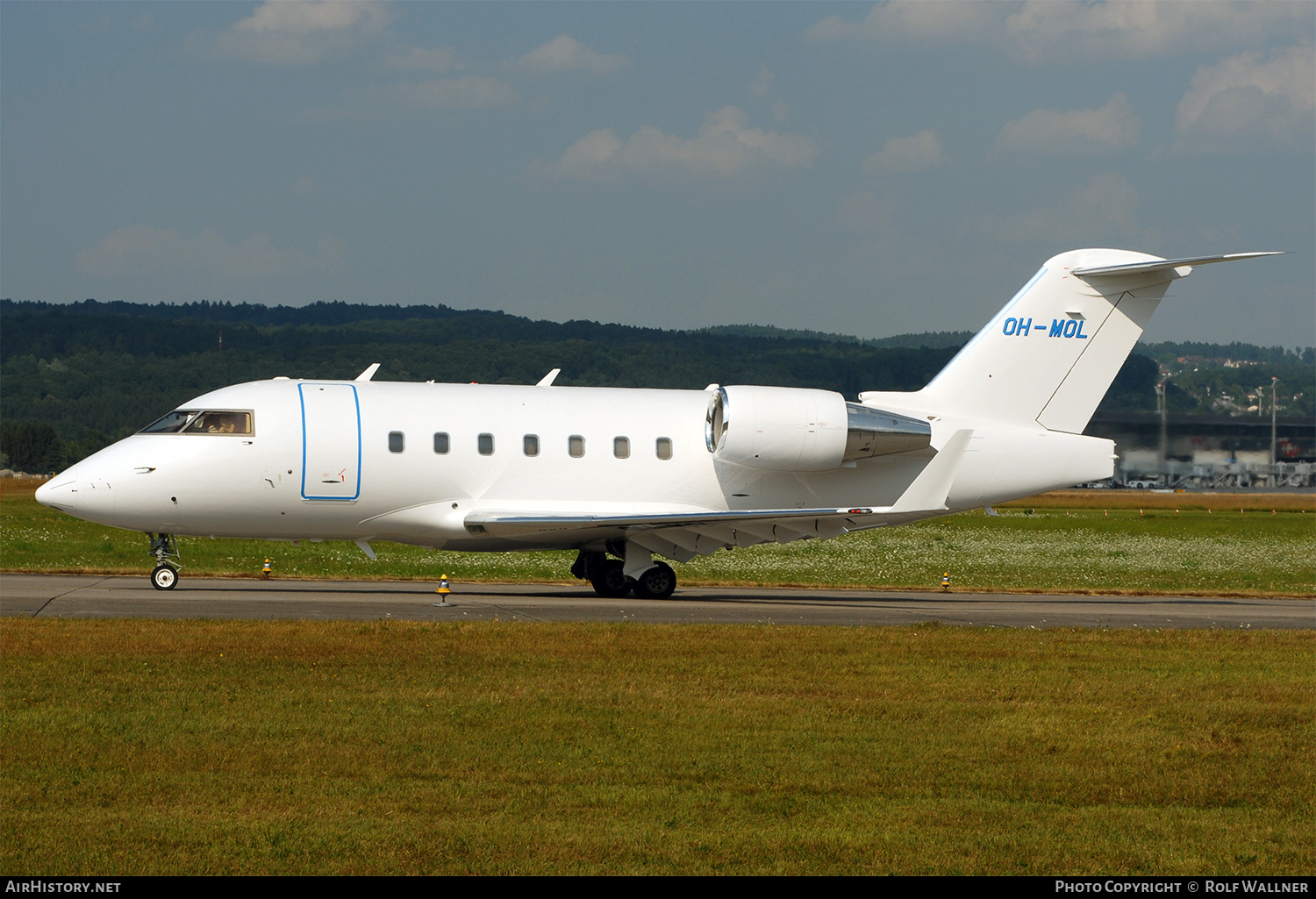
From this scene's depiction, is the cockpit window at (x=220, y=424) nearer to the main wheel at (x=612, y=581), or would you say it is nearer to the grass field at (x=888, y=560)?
the grass field at (x=888, y=560)

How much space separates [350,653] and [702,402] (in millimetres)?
11194

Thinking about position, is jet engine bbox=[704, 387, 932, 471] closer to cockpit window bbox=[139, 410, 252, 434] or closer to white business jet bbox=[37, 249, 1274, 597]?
white business jet bbox=[37, 249, 1274, 597]

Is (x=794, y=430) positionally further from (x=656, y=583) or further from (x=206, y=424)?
(x=206, y=424)

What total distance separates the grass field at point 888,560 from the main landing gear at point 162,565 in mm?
4463

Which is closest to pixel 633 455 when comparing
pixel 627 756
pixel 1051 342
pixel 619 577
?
pixel 619 577

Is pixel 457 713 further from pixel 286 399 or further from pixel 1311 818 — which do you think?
pixel 286 399

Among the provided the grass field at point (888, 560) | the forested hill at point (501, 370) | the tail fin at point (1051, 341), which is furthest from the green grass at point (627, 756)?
the forested hill at point (501, 370)

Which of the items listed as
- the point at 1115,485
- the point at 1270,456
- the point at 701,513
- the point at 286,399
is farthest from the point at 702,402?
the point at 1115,485

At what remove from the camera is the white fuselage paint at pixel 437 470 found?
73.3 ft

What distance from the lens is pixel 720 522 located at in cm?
2359

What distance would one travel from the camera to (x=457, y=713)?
12039mm

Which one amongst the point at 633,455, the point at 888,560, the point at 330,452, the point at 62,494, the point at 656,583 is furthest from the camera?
the point at 888,560

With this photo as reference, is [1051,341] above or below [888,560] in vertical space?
above

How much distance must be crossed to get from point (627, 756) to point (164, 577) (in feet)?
Result: 48.1
